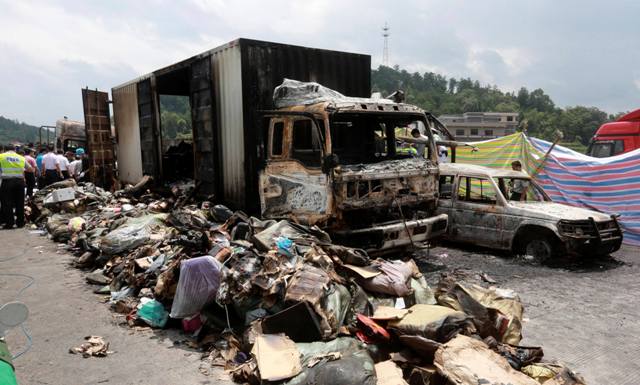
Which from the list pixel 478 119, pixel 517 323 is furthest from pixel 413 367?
pixel 478 119

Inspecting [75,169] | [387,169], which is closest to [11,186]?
[75,169]

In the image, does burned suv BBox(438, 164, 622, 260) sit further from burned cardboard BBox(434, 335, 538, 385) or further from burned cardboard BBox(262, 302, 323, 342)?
burned cardboard BBox(262, 302, 323, 342)

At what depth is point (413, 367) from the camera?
344 cm

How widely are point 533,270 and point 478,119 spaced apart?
85682 millimetres

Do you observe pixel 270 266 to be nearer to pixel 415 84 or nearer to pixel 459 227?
pixel 459 227

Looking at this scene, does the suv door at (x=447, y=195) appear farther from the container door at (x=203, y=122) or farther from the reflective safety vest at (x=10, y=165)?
the reflective safety vest at (x=10, y=165)

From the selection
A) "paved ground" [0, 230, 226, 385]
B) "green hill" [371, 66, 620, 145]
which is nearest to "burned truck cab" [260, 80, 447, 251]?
"paved ground" [0, 230, 226, 385]

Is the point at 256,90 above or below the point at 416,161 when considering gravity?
above

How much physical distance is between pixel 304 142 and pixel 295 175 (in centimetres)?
51

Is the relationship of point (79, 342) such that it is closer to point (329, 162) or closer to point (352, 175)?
point (329, 162)

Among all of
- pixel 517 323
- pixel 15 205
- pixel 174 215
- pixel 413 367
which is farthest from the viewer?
pixel 15 205

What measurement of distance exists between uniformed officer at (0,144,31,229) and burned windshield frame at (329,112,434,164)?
296 inches

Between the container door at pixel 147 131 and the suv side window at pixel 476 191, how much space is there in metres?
7.16

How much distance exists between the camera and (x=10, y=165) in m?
9.32
